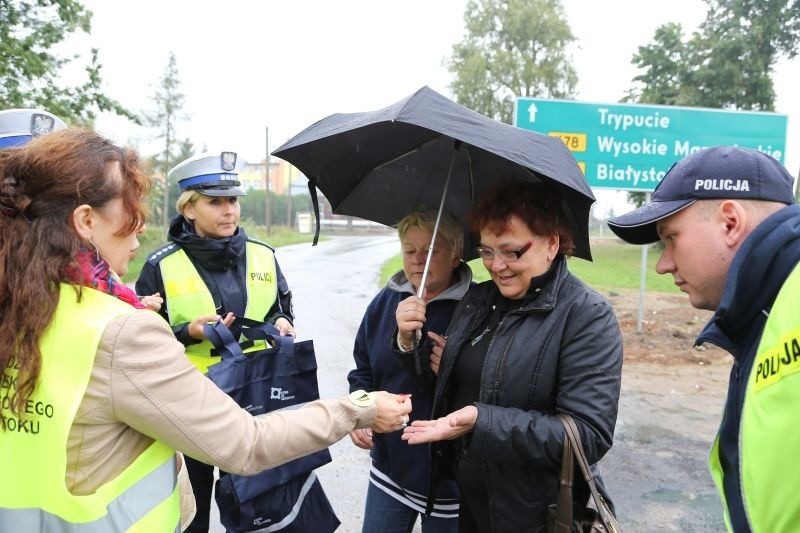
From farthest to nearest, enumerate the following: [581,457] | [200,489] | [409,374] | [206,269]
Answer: [206,269] → [200,489] → [409,374] → [581,457]

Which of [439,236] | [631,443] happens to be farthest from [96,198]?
[631,443]

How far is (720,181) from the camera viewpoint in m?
1.54

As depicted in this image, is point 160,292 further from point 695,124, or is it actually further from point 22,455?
point 695,124

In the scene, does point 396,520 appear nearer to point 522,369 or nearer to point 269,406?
point 269,406

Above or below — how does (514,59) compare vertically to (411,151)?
above

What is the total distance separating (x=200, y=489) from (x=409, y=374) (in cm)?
128

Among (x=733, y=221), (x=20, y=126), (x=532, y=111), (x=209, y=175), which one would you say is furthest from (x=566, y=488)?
(x=532, y=111)

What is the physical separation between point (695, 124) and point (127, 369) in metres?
9.05

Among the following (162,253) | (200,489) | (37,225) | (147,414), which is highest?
(37,225)

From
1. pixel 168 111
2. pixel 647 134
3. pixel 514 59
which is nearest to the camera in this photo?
pixel 647 134

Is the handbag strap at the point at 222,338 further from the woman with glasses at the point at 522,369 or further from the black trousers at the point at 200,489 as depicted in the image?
the woman with glasses at the point at 522,369

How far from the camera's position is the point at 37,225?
141 cm

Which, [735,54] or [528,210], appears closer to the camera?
[528,210]

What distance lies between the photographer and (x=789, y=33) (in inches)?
1067
